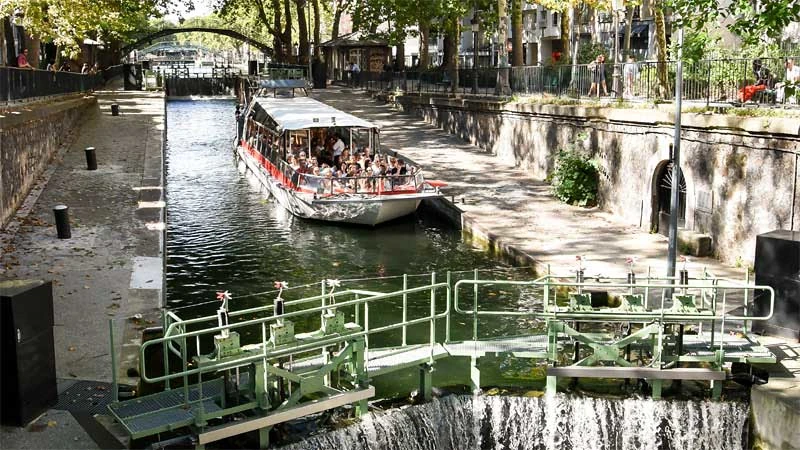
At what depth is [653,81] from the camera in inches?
980

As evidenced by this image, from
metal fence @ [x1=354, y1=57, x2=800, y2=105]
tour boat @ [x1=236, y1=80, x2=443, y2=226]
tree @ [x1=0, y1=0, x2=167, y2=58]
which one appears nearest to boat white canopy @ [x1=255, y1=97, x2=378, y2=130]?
tour boat @ [x1=236, y1=80, x2=443, y2=226]

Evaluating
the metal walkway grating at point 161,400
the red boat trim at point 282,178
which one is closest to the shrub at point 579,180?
the red boat trim at point 282,178

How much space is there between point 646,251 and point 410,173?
27.7 feet

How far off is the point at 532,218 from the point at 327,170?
6312 mm

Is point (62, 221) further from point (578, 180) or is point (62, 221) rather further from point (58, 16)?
point (58, 16)

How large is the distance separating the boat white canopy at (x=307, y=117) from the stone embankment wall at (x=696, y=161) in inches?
235

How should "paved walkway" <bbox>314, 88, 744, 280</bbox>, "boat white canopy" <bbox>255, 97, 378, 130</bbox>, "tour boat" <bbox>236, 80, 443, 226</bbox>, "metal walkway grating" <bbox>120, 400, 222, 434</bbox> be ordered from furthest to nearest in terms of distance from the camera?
1. "boat white canopy" <bbox>255, 97, 378, 130</bbox>
2. "tour boat" <bbox>236, 80, 443, 226</bbox>
3. "paved walkway" <bbox>314, 88, 744, 280</bbox>
4. "metal walkway grating" <bbox>120, 400, 222, 434</bbox>

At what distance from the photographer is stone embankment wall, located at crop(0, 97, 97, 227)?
2148cm

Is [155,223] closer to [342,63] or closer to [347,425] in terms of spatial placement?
[347,425]

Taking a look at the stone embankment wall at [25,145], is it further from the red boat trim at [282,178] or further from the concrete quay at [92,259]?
the red boat trim at [282,178]

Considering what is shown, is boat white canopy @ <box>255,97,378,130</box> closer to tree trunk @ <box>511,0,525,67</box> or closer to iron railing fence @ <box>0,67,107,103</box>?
iron railing fence @ <box>0,67,107,103</box>

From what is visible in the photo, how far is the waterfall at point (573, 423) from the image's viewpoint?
12.7 metres

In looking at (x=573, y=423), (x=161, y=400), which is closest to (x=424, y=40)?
(x=573, y=423)

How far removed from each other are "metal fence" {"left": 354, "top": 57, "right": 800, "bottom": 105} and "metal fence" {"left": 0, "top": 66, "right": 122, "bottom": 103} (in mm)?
16282
